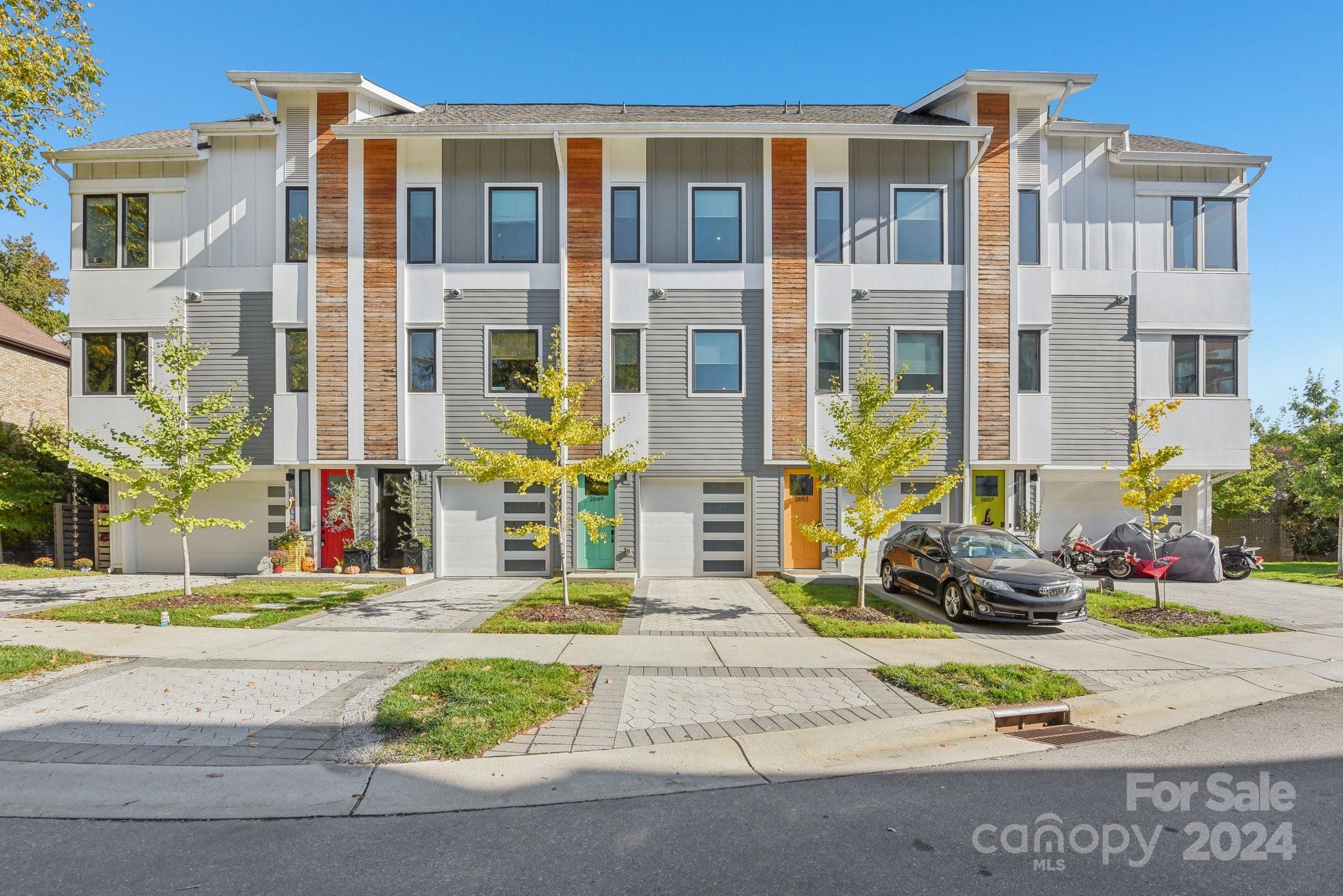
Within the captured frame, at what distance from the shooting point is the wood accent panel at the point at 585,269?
48.6ft

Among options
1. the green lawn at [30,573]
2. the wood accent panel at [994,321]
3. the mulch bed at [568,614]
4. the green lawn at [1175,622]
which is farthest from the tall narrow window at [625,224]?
the green lawn at [30,573]

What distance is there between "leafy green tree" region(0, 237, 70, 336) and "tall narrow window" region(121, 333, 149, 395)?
840 inches

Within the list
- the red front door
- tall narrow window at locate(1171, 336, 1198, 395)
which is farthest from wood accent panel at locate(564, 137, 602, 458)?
tall narrow window at locate(1171, 336, 1198, 395)

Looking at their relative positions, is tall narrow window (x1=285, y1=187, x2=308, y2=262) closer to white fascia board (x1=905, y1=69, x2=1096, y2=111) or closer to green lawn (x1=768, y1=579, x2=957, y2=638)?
green lawn (x1=768, y1=579, x2=957, y2=638)

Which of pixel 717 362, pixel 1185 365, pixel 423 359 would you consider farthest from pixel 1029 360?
pixel 423 359

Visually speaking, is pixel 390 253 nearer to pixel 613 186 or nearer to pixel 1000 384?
pixel 613 186

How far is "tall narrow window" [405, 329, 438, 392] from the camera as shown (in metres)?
15.0

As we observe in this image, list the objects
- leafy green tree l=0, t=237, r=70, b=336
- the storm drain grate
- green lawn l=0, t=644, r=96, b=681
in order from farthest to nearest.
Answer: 1. leafy green tree l=0, t=237, r=70, b=336
2. green lawn l=0, t=644, r=96, b=681
3. the storm drain grate

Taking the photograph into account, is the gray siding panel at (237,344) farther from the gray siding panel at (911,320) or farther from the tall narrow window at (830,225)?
the gray siding panel at (911,320)

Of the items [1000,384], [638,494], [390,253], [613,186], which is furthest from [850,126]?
[390,253]

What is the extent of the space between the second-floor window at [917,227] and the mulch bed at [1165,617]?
8206 mm

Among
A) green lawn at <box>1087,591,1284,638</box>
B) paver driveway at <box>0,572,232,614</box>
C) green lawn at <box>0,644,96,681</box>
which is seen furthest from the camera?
paver driveway at <box>0,572,232,614</box>

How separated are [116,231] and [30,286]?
23074 millimetres

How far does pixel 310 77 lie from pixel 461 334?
6.19m
